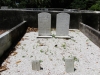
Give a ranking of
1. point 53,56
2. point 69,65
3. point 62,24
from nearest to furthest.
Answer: point 69,65, point 53,56, point 62,24

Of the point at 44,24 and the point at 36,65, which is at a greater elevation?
the point at 44,24

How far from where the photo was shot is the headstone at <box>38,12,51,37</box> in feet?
28.9

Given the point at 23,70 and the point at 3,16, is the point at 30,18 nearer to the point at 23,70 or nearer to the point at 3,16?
the point at 3,16

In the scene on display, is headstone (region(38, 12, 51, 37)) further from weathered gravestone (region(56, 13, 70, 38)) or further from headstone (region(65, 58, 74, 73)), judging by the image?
headstone (region(65, 58, 74, 73))

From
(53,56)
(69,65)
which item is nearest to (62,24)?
(53,56)

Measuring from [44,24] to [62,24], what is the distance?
0.93 meters

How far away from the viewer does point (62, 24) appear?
29.4 feet

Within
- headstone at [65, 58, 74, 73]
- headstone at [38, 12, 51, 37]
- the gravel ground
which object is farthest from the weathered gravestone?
headstone at [65, 58, 74, 73]

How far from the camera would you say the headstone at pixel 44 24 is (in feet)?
28.9

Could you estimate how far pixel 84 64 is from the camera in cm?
541

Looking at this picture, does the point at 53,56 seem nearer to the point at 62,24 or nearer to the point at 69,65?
the point at 69,65

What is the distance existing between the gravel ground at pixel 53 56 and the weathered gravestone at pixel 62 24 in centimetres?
62

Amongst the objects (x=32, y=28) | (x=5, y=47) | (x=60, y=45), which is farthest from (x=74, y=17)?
(x=5, y=47)

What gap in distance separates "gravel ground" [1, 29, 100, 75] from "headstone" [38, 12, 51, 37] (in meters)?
0.51
